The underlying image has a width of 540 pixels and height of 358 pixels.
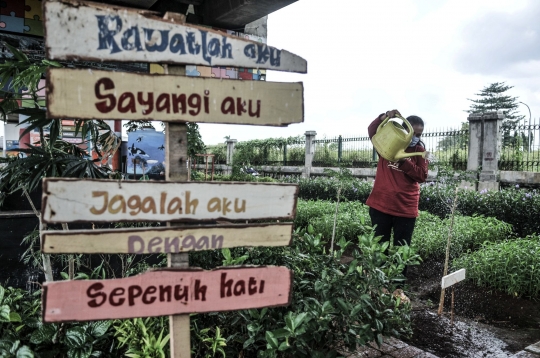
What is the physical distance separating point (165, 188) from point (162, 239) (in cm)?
19

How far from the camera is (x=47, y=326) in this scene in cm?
207

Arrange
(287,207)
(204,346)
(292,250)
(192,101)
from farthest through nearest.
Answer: (292,250), (204,346), (287,207), (192,101)

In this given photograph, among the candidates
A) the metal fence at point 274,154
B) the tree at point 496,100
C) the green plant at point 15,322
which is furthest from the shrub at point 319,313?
the tree at point 496,100

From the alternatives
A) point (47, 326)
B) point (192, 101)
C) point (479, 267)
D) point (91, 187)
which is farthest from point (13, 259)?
point (479, 267)

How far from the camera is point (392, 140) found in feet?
10.8

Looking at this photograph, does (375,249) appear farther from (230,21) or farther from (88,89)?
(230,21)

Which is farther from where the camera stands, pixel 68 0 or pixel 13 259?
pixel 13 259

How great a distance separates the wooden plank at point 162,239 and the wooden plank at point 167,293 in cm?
10

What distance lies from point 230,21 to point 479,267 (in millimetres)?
3480

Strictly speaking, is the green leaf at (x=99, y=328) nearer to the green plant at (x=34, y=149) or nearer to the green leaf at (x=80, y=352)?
the green leaf at (x=80, y=352)

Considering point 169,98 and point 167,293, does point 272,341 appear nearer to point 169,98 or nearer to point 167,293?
point 167,293

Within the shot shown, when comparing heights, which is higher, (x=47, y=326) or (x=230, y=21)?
(x=230, y=21)

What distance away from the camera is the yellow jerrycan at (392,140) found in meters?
3.25

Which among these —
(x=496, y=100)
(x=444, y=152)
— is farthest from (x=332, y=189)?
(x=496, y=100)
